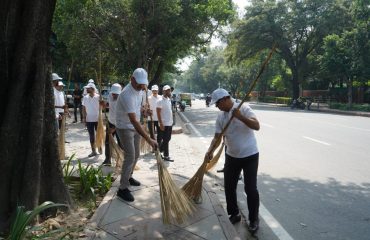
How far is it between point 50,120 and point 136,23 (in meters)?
14.5

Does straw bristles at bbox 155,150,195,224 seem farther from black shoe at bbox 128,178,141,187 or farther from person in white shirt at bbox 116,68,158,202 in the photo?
black shoe at bbox 128,178,141,187

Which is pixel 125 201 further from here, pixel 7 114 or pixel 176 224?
pixel 7 114

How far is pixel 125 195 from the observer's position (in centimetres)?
467

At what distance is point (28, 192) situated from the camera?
152 inches

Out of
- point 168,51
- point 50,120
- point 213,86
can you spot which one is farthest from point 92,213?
point 213,86

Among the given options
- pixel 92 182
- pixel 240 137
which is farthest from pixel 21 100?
pixel 240 137

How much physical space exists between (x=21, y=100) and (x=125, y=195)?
5.59 ft

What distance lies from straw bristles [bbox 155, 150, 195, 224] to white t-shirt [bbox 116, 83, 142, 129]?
85cm

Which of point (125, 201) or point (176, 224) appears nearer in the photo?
point (176, 224)

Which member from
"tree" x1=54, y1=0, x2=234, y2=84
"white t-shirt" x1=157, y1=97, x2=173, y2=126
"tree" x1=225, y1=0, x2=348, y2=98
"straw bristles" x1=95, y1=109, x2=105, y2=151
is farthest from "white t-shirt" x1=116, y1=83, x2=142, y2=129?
"tree" x1=225, y1=0, x2=348, y2=98

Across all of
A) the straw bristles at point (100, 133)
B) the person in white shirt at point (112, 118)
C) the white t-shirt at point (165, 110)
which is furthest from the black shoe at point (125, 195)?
the white t-shirt at point (165, 110)

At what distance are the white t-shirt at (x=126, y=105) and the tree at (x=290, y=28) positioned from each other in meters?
32.2

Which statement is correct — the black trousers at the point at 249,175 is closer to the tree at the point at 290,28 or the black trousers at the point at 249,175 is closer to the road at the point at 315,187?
the road at the point at 315,187

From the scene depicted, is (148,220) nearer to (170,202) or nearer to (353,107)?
(170,202)
